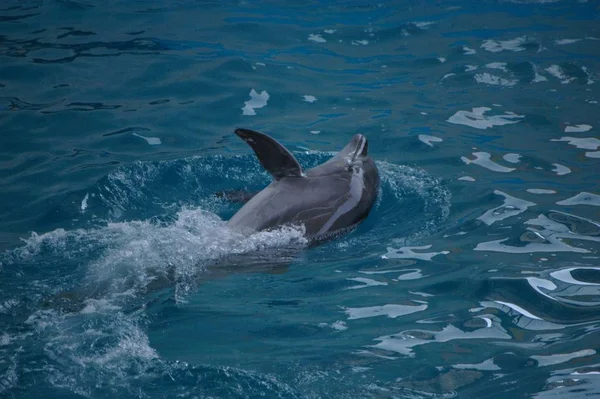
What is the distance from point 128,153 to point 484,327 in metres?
5.73

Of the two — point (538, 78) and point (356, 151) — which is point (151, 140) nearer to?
point (356, 151)

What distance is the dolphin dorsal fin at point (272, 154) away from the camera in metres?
7.38

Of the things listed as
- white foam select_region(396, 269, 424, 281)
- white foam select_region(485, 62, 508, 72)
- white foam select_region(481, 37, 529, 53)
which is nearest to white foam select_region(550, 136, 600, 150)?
white foam select_region(485, 62, 508, 72)

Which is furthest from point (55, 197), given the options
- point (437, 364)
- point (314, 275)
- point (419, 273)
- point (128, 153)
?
point (437, 364)

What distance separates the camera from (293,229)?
7270 mm

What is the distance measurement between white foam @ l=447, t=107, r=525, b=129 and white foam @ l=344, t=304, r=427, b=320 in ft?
16.5

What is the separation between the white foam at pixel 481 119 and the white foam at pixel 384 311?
5.04 meters

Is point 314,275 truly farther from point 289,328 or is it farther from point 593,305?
point 593,305

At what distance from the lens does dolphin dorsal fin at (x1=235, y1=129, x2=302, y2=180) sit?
7.38 m

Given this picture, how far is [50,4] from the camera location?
1524cm

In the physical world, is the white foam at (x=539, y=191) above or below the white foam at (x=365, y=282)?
above

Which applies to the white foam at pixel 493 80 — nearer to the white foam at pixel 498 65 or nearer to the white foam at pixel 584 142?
the white foam at pixel 498 65

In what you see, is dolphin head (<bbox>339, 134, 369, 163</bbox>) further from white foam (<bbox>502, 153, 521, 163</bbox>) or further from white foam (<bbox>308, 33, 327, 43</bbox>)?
white foam (<bbox>308, 33, 327, 43</bbox>)

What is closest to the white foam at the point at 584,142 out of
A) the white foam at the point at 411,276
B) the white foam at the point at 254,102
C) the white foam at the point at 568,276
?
the white foam at the point at 568,276
